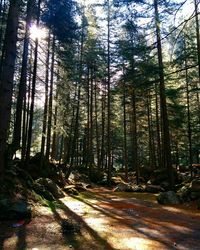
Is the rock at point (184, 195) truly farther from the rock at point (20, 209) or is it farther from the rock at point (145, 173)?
the rock at point (145, 173)

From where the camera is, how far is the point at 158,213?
10.9 m

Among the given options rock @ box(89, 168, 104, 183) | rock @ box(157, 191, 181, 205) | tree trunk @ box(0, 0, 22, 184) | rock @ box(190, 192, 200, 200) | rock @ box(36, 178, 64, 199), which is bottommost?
rock @ box(157, 191, 181, 205)

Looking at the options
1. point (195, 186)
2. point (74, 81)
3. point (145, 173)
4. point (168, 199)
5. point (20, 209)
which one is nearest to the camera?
point (20, 209)

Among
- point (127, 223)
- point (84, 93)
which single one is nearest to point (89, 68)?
point (84, 93)

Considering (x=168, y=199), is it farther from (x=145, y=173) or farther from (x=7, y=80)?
(x=145, y=173)

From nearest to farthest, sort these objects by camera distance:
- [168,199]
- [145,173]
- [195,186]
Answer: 1. [168,199]
2. [195,186]
3. [145,173]

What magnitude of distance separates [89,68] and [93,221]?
20125 mm

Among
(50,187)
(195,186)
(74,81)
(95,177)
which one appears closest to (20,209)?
(50,187)

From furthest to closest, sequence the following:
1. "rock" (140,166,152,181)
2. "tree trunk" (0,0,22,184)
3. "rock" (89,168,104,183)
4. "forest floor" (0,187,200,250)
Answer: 1. "rock" (140,166,152,181)
2. "rock" (89,168,104,183)
3. "tree trunk" (0,0,22,184)
4. "forest floor" (0,187,200,250)

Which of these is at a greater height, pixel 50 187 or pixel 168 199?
pixel 50 187

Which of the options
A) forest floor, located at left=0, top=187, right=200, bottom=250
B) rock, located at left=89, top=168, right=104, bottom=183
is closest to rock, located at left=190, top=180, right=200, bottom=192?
forest floor, located at left=0, top=187, right=200, bottom=250

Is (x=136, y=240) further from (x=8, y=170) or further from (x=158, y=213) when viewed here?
(x=8, y=170)

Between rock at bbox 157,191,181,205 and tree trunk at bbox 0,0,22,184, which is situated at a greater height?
tree trunk at bbox 0,0,22,184

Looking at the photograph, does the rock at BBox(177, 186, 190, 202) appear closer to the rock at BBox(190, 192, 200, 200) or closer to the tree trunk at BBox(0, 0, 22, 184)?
the rock at BBox(190, 192, 200, 200)
